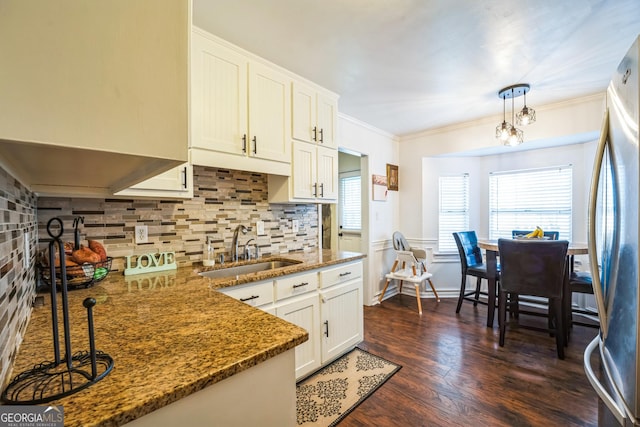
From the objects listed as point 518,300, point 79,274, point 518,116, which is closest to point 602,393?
point 79,274

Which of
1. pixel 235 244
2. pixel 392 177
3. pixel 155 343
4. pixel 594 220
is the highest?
pixel 392 177

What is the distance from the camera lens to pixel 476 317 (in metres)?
3.19

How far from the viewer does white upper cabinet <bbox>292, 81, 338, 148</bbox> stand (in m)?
2.30

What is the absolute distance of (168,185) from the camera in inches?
63.5

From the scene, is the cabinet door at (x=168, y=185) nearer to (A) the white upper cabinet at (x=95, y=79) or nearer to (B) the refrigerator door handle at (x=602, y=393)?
(A) the white upper cabinet at (x=95, y=79)

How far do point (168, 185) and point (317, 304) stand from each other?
1281mm

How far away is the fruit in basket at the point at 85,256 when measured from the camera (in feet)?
4.22

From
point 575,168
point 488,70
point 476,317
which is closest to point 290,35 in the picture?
point 488,70

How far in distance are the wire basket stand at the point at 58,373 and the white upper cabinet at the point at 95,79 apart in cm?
21

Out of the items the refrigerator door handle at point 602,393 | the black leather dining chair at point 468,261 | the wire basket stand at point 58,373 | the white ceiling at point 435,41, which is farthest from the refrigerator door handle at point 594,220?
the black leather dining chair at point 468,261

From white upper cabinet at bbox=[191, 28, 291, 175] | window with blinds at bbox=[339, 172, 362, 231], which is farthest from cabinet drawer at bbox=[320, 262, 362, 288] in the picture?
window with blinds at bbox=[339, 172, 362, 231]

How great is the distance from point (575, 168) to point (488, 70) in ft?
6.95

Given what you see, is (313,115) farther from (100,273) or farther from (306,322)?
(100,273)

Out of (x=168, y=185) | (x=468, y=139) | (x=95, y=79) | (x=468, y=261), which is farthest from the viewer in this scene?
(x=468, y=139)
